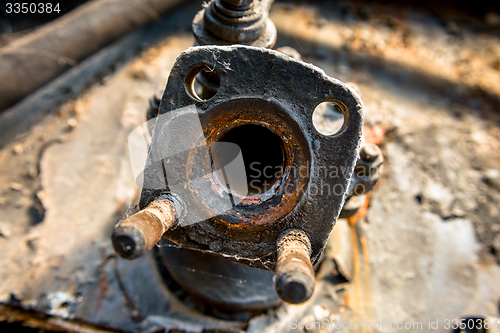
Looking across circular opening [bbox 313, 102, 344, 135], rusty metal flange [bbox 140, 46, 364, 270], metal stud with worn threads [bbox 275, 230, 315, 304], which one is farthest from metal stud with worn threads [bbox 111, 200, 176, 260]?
circular opening [bbox 313, 102, 344, 135]

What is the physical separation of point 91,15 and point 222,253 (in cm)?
222

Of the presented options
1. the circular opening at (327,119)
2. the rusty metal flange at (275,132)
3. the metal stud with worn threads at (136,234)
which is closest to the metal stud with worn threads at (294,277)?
the rusty metal flange at (275,132)

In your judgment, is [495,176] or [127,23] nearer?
[495,176]

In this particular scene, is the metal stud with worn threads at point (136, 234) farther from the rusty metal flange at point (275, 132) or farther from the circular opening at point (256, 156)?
the circular opening at point (256, 156)

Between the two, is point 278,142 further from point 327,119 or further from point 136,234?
point 136,234

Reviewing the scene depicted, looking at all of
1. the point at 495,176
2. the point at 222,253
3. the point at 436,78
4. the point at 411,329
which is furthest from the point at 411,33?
the point at 222,253

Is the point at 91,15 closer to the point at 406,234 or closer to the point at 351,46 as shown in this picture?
the point at 351,46

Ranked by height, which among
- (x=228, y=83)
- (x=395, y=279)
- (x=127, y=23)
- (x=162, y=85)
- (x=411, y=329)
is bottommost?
(x=411, y=329)

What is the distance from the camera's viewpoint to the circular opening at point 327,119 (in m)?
1.35

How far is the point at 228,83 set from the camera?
1.03 metres

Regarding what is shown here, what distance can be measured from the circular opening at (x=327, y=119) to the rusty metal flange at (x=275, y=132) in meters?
0.31

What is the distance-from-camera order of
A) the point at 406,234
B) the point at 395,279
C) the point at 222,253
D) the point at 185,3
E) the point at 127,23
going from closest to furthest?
the point at 222,253 < the point at 395,279 < the point at 406,234 < the point at 127,23 < the point at 185,3

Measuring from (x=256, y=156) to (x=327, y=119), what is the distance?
1.24 ft

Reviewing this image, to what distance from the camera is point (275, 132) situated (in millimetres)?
1054
